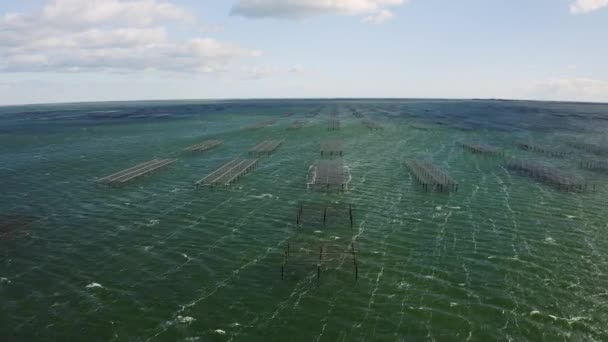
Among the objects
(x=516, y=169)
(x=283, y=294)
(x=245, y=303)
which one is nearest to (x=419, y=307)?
(x=283, y=294)

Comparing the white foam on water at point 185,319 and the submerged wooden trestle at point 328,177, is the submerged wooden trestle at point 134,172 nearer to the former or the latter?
the submerged wooden trestle at point 328,177

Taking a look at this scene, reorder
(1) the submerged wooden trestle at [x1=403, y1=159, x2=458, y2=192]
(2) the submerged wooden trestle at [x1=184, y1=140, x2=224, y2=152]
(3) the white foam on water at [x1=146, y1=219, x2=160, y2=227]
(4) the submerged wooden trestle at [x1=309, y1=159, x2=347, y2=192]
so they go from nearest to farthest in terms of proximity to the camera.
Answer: (3) the white foam on water at [x1=146, y1=219, x2=160, y2=227], (1) the submerged wooden trestle at [x1=403, y1=159, x2=458, y2=192], (4) the submerged wooden trestle at [x1=309, y1=159, x2=347, y2=192], (2) the submerged wooden trestle at [x1=184, y1=140, x2=224, y2=152]

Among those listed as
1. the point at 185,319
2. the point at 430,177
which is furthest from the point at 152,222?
the point at 430,177

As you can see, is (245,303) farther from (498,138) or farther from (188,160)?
(498,138)

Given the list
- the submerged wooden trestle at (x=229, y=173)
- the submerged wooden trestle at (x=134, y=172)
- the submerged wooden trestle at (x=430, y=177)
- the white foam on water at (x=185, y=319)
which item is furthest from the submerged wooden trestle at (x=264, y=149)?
the white foam on water at (x=185, y=319)

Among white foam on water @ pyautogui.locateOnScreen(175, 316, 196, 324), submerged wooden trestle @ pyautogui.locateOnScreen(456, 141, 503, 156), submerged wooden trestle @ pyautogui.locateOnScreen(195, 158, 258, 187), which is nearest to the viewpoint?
white foam on water @ pyautogui.locateOnScreen(175, 316, 196, 324)

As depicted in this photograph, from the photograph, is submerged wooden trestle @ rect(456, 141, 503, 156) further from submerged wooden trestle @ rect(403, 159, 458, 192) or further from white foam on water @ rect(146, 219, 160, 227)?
white foam on water @ rect(146, 219, 160, 227)

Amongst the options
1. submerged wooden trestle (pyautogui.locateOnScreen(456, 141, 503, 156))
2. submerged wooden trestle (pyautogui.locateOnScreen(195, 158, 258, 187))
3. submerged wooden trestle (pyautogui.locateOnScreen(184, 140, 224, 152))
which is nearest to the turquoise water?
submerged wooden trestle (pyautogui.locateOnScreen(195, 158, 258, 187))

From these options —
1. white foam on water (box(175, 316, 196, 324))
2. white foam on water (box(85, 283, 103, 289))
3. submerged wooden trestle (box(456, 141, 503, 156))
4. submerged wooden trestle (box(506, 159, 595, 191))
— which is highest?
submerged wooden trestle (box(456, 141, 503, 156))
